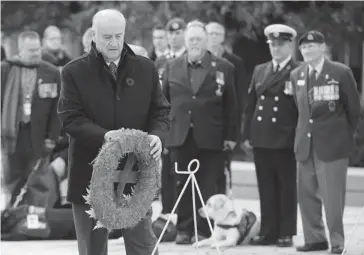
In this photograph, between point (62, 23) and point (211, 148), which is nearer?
point (211, 148)

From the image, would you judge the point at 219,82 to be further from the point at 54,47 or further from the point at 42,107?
the point at 54,47

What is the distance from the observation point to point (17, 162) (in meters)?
12.3

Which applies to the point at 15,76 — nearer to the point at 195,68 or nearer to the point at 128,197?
the point at 195,68

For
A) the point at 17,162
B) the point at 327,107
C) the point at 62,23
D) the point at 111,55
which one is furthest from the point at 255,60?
the point at 111,55

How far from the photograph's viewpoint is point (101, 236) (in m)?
7.05

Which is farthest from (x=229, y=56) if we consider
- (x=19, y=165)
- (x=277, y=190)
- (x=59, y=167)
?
(x=19, y=165)

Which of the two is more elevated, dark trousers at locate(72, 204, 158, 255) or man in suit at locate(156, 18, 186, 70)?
man in suit at locate(156, 18, 186, 70)

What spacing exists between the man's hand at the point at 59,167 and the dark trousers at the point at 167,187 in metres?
1.11

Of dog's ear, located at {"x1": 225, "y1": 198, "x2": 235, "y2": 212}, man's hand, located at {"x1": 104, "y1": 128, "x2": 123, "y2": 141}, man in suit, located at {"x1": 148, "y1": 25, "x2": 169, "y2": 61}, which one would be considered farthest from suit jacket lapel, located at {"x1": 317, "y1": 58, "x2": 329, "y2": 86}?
man's hand, located at {"x1": 104, "y1": 128, "x2": 123, "y2": 141}

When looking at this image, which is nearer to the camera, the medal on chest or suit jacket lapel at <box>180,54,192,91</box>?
suit jacket lapel at <box>180,54,192,91</box>

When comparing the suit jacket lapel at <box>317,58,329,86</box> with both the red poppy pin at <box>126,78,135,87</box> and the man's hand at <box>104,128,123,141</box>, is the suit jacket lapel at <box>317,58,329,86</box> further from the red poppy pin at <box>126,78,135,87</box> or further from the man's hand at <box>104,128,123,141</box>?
the man's hand at <box>104,128,123,141</box>

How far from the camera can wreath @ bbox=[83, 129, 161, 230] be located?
21.8ft

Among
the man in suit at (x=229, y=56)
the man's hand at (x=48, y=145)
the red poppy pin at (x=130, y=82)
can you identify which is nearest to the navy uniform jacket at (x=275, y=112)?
the man in suit at (x=229, y=56)

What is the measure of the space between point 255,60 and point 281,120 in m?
6.48
